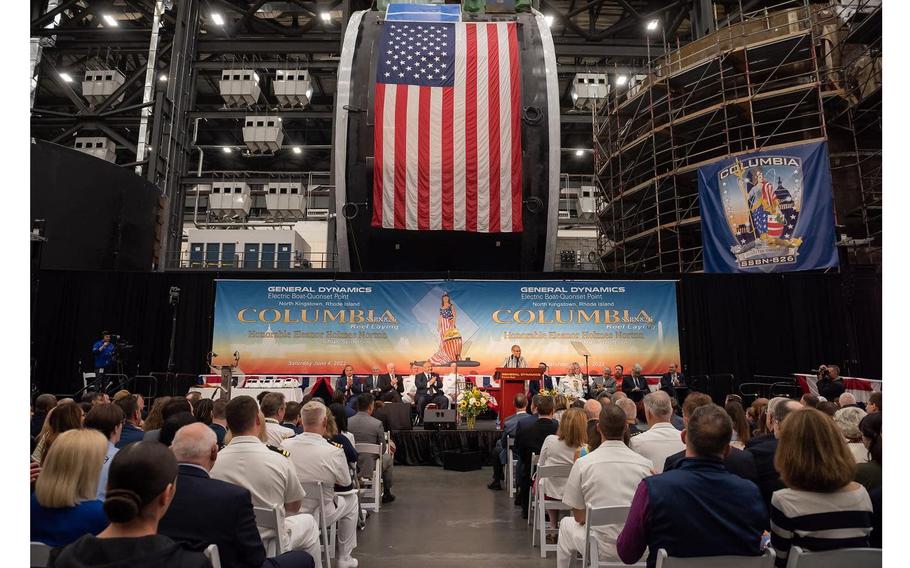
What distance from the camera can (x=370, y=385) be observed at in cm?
1052

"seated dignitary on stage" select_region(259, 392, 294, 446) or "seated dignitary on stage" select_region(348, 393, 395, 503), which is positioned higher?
"seated dignitary on stage" select_region(259, 392, 294, 446)

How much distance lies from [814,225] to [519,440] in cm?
1084

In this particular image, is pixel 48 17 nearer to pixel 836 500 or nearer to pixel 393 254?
pixel 393 254

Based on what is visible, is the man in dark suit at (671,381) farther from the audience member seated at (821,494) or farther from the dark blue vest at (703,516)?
the dark blue vest at (703,516)

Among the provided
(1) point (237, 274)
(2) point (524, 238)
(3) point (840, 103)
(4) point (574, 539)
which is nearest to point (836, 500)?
(4) point (574, 539)

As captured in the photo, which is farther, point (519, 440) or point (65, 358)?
point (65, 358)

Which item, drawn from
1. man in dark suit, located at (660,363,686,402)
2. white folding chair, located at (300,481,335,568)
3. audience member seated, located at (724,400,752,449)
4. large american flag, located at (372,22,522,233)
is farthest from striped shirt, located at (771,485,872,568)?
man in dark suit, located at (660,363,686,402)

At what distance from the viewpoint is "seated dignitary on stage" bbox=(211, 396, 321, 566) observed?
2.70 meters

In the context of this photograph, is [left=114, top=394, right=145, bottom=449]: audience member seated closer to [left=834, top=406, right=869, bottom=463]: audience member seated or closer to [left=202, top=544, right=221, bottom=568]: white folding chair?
[left=202, top=544, right=221, bottom=568]: white folding chair

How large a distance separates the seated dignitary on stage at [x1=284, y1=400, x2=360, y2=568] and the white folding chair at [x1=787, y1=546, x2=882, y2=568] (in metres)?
2.52

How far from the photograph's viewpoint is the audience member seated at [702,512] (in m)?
2.04

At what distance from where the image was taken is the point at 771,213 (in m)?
13.1

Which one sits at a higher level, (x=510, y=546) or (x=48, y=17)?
(x=48, y=17)

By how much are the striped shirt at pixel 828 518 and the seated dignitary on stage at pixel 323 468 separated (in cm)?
252
